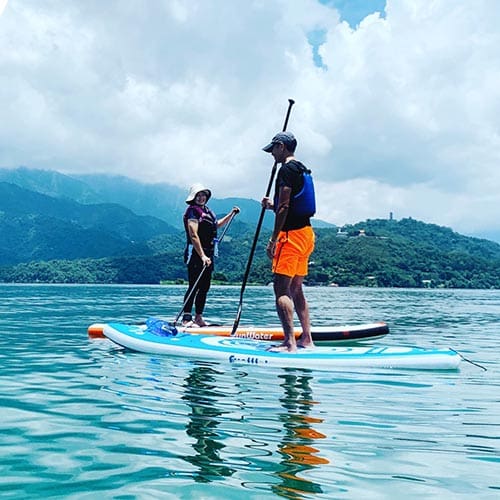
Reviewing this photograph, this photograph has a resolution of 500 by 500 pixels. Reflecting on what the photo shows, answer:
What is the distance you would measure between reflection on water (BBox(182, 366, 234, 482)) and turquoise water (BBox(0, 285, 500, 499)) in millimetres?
13

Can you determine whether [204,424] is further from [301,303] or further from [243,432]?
[301,303]

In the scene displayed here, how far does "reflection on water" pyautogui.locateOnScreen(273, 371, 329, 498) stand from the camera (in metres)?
3.58

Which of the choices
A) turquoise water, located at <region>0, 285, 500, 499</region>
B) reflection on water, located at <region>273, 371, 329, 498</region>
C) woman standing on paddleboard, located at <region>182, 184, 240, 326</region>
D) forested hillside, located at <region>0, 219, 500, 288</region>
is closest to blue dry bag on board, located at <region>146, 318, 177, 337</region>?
woman standing on paddleboard, located at <region>182, 184, 240, 326</region>

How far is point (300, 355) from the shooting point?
8555 millimetres

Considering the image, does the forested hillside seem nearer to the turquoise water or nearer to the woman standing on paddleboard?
the woman standing on paddleboard

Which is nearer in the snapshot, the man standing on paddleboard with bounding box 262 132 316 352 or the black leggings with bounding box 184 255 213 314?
the man standing on paddleboard with bounding box 262 132 316 352

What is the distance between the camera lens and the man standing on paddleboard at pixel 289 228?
8.67 meters

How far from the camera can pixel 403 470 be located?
393cm

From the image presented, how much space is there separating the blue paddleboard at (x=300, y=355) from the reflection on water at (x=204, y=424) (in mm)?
898

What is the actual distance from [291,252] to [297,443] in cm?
452

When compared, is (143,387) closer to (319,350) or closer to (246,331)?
(319,350)

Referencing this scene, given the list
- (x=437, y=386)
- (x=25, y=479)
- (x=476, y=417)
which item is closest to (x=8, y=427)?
(x=25, y=479)

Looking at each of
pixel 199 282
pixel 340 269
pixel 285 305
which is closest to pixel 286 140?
pixel 285 305

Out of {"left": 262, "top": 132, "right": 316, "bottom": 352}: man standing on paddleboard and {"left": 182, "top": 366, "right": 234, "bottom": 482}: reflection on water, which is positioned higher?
{"left": 262, "top": 132, "right": 316, "bottom": 352}: man standing on paddleboard
